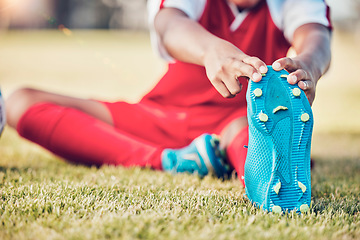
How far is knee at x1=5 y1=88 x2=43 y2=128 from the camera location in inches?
59.4

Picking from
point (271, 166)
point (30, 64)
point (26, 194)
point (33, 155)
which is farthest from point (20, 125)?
point (30, 64)

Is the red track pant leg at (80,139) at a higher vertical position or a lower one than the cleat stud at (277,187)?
lower

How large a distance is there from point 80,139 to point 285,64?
847mm

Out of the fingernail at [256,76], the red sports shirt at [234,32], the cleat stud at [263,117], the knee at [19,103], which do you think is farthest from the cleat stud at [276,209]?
the knee at [19,103]

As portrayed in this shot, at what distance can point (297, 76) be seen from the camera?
96 centimetres

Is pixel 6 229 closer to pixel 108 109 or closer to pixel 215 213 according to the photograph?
pixel 215 213

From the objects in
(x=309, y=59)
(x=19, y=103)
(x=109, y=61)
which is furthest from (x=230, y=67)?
(x=109, y=61)

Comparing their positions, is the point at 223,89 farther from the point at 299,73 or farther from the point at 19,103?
the point at 19,103

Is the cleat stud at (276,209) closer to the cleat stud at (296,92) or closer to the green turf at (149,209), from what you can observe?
the green turf at (149,209)

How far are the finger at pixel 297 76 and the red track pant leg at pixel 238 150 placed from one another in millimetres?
321

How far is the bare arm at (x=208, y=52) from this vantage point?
96 centimetres

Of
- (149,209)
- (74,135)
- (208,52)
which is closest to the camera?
(149,209)

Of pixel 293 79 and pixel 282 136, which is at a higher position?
pixel 293 79

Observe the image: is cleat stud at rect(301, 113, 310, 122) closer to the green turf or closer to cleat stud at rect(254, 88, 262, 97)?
cleat stud at rect(254, 88, 262, 97)
